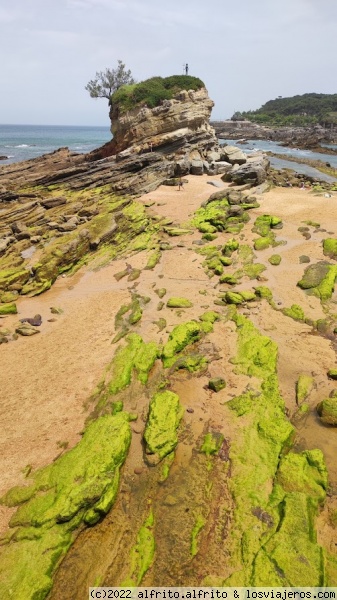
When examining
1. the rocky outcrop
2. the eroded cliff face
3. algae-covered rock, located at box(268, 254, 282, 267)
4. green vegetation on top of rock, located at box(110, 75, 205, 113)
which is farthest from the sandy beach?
the rocky outcrop

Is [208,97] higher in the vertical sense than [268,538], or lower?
higher

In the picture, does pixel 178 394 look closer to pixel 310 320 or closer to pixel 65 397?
pixel 65 397

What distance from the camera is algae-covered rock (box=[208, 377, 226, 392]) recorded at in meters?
10.5

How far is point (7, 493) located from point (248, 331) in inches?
378

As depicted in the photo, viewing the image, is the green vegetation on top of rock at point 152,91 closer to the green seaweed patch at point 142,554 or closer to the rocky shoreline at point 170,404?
the rocky shoreline at point 170,404

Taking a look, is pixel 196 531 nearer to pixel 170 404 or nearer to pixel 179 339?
pixel 170 404

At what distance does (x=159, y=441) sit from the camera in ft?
28.7

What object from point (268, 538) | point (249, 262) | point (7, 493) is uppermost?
point (249, 262)

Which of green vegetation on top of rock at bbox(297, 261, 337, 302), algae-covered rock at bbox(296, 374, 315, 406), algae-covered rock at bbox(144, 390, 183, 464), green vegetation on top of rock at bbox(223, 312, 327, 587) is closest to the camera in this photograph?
green vegetation on top of rock at bbox(223, 312, 327, 587)

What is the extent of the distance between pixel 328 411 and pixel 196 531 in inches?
201

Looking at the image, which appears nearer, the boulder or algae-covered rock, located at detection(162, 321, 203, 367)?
algae-covered rock, located at detection(162, 321, 203, 367)

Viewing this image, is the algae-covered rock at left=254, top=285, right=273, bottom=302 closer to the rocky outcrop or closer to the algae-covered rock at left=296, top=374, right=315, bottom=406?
the algae-covered rock at left=296, top=374, right=315, bottom=406

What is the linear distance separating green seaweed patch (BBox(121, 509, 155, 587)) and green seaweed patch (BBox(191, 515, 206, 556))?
834mm

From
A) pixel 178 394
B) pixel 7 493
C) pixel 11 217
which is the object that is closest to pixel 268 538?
pixel 178 394
